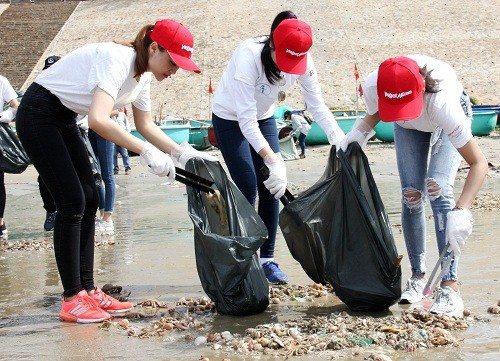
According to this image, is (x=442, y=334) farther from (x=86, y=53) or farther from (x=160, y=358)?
(x=86, y=53)

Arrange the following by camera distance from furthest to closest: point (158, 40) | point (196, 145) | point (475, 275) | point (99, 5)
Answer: point (99, 5), point (196, 145), point (475, 275), point (158, 40)

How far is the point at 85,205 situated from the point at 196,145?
17.9m

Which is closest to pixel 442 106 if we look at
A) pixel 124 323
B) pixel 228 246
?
pixel 228 246

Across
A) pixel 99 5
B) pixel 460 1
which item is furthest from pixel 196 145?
pixel 99 5

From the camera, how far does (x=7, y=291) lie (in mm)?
5723

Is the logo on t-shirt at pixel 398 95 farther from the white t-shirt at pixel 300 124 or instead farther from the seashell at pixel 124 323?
the white t-shirt at pixel 300 124

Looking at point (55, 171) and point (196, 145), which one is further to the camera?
point (196, 145)

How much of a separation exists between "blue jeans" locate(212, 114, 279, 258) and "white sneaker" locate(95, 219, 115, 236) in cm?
282

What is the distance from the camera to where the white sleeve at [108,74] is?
14.8 ft

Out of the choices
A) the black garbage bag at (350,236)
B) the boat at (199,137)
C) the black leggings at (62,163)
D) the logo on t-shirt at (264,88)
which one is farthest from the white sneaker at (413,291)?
the boat at (199,137)

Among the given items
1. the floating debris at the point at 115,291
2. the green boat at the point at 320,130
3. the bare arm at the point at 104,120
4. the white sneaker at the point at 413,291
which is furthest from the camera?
the green boat at the point at 320,130

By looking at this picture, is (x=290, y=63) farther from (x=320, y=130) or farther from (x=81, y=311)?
(x=320, y=130)

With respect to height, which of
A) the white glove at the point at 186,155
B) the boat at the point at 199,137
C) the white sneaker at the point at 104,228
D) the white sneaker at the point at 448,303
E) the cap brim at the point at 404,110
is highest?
the cap brim at the point at 404,110

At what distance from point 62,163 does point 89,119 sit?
38cm
